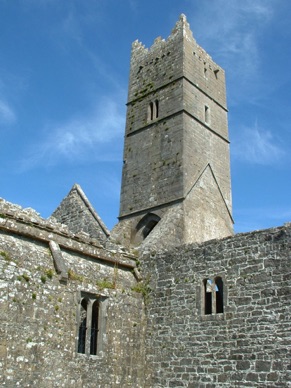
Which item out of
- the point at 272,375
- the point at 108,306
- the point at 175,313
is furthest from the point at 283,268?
the point at 108,306

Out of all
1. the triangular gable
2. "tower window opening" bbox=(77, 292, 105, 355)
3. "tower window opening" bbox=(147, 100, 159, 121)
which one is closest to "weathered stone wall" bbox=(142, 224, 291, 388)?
"tower window opening" bbox=(77, 292, 105, 355)

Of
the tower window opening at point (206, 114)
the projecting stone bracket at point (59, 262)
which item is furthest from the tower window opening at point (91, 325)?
the tower window opening at point (206, 114)

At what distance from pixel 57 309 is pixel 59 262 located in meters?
1.16

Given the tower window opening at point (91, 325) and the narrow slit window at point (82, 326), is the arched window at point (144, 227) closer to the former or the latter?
the narrow slit window at point (82, 326)

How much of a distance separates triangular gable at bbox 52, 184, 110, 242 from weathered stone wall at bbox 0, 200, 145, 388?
284cm

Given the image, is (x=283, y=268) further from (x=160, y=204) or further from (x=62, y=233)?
(x=160, y=204)

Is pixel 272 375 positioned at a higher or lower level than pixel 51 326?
lower

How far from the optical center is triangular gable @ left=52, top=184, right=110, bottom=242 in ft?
57.1

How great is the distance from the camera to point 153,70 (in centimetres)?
2398

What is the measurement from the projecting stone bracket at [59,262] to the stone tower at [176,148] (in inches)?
219

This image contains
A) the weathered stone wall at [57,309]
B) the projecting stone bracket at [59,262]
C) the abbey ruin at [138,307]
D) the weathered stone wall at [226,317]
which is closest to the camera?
the weathered stone wall at [57,309]

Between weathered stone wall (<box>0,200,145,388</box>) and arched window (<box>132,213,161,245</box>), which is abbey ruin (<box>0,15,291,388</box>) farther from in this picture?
arched window (<box>132,213,161,245</box>)

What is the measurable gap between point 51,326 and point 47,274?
126 cm

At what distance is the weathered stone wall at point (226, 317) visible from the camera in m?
11.5
